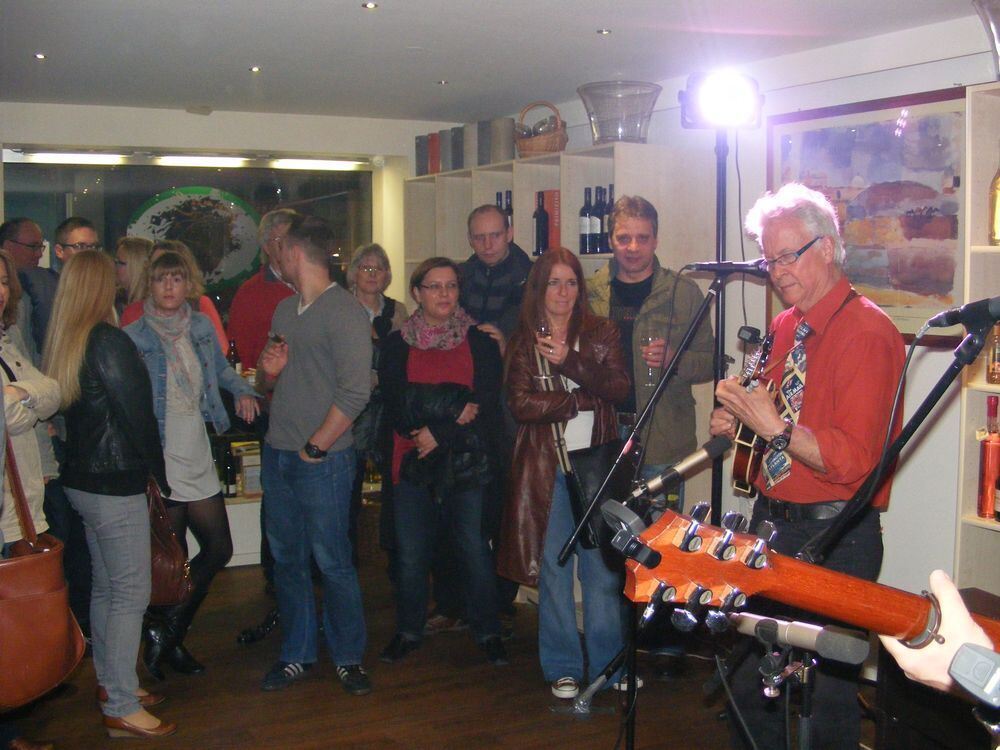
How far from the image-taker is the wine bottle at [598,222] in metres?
4.57

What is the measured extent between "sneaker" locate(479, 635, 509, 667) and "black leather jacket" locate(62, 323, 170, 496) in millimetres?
1552

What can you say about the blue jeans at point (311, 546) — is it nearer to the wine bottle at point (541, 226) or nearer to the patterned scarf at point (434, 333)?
the patterned scarf at point (434, 333)

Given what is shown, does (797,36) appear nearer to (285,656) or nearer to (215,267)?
(285,656)

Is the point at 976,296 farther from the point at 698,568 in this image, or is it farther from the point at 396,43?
the point at 396,43

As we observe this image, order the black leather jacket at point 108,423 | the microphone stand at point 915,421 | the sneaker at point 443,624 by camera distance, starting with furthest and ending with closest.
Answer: the sneaker at point 443,624, the black leather jacket at point 108,423, the microphone stand at point 915,421

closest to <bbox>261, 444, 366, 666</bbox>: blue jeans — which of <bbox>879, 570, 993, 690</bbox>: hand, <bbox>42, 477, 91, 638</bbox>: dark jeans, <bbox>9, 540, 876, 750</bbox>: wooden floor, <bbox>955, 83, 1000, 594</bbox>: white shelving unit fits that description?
<bbox>9, 540, 876, 750</bbox>: wooden floor

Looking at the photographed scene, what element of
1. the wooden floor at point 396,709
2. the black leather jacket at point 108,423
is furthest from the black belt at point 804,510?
the black leather jacket at point 108,423

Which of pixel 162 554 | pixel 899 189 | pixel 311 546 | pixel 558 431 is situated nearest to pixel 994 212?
pixel 899 189

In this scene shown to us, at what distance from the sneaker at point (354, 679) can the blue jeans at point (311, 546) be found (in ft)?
0.08

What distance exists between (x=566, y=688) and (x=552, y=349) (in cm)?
124

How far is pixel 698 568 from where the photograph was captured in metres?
1.47

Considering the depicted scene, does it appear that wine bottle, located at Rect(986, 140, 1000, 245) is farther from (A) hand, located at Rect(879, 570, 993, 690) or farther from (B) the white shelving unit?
(A) hand, located at Rect(879, 570, 993, 690)

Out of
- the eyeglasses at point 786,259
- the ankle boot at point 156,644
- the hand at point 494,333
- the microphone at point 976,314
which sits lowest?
the ankle boot at point 156,644

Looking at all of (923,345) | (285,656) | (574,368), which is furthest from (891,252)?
(285,656)
